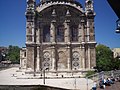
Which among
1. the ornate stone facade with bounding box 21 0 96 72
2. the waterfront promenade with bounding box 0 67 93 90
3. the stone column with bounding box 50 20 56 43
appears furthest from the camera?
the stone column with bounding box 50 20 56 43

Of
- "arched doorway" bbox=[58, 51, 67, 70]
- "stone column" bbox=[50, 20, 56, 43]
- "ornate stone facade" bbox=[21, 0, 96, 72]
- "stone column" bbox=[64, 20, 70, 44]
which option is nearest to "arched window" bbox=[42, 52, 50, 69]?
"ornate stone facade" bbox=[21, 0, 96, 72]

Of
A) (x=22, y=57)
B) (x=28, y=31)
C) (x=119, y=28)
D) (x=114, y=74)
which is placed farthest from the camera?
(x=22, y=57)

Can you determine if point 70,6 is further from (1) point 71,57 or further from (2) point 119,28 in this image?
(2) point 119,28

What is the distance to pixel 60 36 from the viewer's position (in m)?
46.9

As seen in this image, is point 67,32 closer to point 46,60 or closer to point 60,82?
point 46,60

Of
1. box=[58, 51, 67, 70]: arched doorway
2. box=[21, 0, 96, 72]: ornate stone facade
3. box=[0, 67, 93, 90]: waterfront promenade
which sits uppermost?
box=[21, 0, 96, 72]: ornate stone facade

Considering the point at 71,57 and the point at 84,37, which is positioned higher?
the point at 84,37

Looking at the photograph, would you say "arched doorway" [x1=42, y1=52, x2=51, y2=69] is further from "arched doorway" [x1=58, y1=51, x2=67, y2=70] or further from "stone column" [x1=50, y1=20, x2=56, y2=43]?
"stone column" [x1=50, y1=20, x2=56, y2=43]

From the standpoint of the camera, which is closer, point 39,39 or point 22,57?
point 39,39

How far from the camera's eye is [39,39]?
4588 cm

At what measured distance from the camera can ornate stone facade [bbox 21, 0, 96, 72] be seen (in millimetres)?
45344

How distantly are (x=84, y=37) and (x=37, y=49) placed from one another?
873cm

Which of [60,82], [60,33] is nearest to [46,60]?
[60,33]

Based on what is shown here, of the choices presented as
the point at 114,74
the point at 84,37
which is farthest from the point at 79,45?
the point at 114,74
